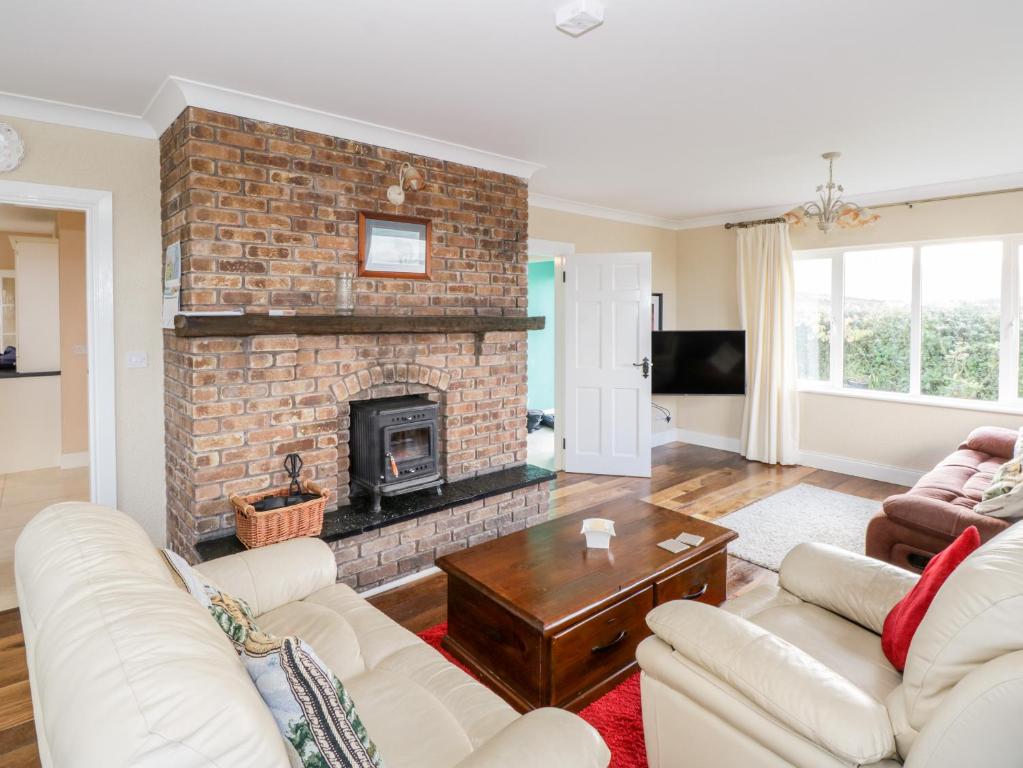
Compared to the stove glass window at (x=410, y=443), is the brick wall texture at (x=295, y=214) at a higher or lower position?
higher

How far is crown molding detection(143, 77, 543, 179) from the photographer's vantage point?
8.89 feet

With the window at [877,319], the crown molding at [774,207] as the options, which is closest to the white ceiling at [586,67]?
the crown molding at [774,207]

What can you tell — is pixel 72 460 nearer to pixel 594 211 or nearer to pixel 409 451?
pixel 409 451

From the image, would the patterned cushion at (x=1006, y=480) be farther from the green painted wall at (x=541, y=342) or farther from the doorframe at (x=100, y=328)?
the green painted wall at (x=541, y=342)

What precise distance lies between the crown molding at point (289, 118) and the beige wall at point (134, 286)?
267 mm

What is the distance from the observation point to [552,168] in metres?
4.24

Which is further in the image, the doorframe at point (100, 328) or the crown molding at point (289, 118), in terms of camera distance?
the doorframe at point (100, 328)

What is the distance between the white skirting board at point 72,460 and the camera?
5457mm

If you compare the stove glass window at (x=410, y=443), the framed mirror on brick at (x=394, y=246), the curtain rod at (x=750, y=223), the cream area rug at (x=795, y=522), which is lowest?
the cream area rug at (x=795, y=522)

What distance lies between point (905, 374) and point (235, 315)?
5336 millimetres

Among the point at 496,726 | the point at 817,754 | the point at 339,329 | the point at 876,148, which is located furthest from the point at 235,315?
the point at 876,148

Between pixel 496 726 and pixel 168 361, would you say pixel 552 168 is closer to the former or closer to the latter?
pixel 168 361

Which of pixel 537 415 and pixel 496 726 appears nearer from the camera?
pixel 496 726

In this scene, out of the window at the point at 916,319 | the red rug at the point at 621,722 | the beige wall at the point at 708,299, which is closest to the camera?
the red rug at the point at 621,722
